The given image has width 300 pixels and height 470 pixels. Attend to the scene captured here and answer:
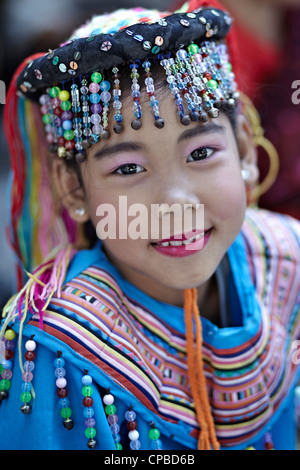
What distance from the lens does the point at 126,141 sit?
38.7 inches

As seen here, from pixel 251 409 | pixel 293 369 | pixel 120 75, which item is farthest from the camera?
pixel 293 369

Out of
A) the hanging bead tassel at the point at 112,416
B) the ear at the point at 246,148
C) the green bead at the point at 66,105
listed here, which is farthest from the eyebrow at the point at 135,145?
the hanging bead tassel at the point at 112,416

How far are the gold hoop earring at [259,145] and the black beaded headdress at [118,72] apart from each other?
1.17 ft

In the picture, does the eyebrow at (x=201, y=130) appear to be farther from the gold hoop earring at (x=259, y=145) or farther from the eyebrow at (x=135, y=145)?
the gold hoop earring at (x=259, y=145)

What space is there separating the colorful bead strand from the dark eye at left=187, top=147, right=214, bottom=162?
47 cm

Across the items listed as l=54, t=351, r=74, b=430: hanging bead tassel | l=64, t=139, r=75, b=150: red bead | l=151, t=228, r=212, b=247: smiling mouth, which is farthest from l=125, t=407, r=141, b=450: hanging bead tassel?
l=64, t=139, r=75, b=150: red bead

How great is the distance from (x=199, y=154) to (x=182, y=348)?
443 mm

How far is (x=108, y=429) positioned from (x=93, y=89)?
653 millimetres

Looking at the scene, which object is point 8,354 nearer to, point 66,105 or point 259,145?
point 66,105

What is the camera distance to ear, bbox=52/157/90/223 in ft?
3.84

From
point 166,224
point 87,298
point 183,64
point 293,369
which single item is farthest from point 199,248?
point 293,369

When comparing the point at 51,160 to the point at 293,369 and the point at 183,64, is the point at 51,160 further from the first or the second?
the point at 293,369

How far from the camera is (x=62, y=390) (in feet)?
3.25

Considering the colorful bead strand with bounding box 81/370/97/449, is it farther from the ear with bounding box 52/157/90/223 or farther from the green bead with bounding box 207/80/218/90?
the green bead with bounding box 207/80/218/90
